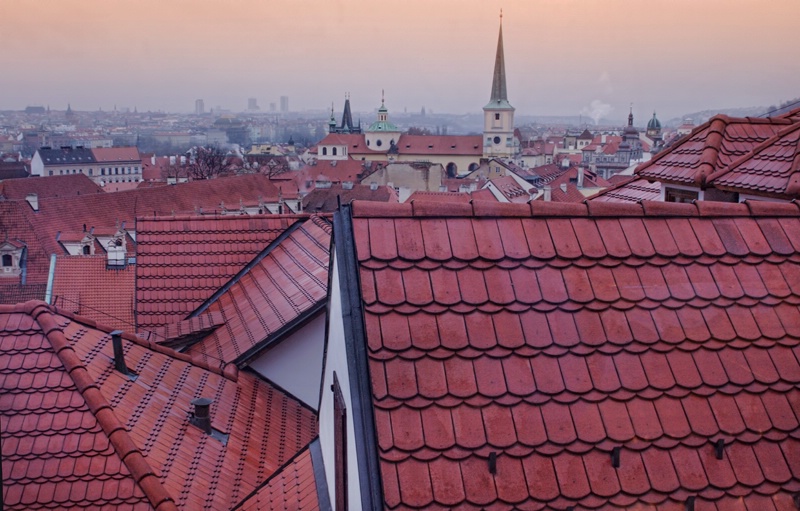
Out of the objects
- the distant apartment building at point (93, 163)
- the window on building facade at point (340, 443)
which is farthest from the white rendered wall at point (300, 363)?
the distant apartment building at point (93, 163)

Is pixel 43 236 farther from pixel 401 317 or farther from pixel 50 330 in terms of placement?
pixel 401 317

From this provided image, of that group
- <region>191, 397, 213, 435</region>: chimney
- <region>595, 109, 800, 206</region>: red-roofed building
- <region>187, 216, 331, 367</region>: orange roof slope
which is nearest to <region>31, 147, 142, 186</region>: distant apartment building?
<region>187, 216, 331, 367</region>: orange roof slope

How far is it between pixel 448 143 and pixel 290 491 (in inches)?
4805

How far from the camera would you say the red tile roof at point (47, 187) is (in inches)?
2280

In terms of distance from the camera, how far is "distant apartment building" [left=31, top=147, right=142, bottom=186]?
112825mm

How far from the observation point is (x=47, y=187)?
207ft

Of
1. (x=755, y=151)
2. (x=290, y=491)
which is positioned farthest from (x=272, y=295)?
(x=755, y=151)

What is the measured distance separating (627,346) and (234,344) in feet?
23.9

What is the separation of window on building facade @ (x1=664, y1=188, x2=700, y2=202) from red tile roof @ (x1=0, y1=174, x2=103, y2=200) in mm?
55485

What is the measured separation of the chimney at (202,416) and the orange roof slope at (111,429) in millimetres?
88

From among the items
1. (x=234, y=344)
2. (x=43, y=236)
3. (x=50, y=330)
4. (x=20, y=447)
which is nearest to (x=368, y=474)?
(x=20, y=447)

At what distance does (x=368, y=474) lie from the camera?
12.0ft

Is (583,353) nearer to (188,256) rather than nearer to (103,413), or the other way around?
(103,413)

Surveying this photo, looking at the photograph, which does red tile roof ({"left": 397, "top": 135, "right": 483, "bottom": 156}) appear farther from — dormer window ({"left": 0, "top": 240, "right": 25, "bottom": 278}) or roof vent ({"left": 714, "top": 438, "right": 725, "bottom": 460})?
roof vent ({"left": 714, "top": 438, "right": 725, "bottom": 460})
